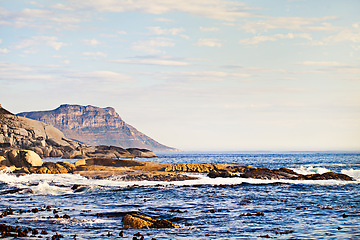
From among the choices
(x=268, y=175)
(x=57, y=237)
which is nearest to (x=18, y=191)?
(x=57, y=237)

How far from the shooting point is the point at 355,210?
28.0 meters

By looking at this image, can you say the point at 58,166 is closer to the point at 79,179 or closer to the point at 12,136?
the point at 79,179

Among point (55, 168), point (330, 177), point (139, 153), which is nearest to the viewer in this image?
point (330, 177)

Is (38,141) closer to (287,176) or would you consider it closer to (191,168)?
(191,168)

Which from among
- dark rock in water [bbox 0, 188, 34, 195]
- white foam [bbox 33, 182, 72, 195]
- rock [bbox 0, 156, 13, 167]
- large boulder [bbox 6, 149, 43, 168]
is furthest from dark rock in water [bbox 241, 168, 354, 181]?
rock [bbox 0, 156, 13, 167]

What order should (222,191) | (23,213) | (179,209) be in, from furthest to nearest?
(222,191)
(179,209)
(23,213)

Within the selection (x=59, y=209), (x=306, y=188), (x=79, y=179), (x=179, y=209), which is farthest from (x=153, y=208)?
(x=79, y=179)

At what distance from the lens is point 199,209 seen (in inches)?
1143

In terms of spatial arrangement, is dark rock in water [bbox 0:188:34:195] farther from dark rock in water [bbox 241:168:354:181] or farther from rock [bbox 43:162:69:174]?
dark rock in water [bbox 241:168:354:181]

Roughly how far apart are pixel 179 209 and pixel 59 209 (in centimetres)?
928

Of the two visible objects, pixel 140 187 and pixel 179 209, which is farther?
pixel 140 187

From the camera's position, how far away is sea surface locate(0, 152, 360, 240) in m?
21.2

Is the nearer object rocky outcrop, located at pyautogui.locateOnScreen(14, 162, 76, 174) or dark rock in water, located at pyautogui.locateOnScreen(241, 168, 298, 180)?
dark rock in water, located at pyautogui.locateOnScreen(241, 168, 298, 180)

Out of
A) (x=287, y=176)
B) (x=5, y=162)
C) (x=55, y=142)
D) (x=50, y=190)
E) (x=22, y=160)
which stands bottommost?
(x=50, y=190)
